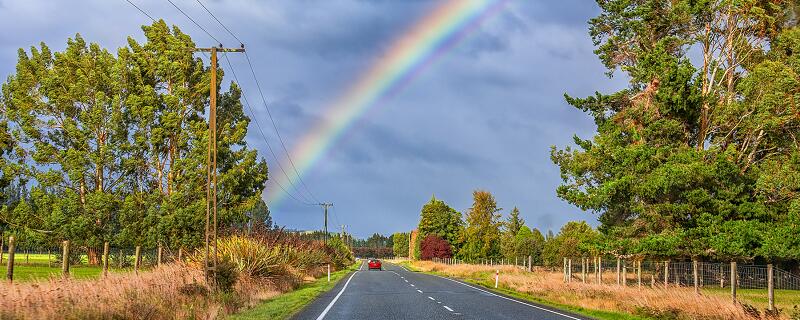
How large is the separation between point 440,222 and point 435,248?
11.1m

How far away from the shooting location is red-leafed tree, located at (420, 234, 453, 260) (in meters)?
113

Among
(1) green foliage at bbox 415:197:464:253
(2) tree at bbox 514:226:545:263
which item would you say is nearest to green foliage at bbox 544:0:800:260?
(2) tree at bbox 514:226:545:263

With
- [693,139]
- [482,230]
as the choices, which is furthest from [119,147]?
[482,230]

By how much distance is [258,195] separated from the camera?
5975 cm

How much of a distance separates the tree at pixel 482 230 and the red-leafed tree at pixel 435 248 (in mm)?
9909

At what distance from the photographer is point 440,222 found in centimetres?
12381

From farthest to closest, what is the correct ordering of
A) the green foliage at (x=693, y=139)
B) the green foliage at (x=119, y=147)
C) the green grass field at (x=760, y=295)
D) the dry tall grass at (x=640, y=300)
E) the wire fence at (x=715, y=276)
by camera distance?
the green foliage at (x=119, y=147), the green foliage at (x=693, y=139), the wire fence at (x=715, y=276), the green grass field at (x=760, y=295), the dry tall grass at (x=640, y=300)

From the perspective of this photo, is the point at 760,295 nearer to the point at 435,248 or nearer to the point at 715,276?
the point at 715,276

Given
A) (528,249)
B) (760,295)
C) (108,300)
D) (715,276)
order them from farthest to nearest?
(528,249), (715,276), (760,295), (108,300)

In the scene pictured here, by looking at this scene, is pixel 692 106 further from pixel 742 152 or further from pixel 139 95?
pixel 139 95

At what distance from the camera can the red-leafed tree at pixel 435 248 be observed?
4432 inches

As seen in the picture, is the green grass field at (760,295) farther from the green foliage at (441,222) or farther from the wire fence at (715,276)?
the green foliage at (441,222)

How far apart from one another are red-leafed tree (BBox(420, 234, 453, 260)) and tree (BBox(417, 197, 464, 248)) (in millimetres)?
5612

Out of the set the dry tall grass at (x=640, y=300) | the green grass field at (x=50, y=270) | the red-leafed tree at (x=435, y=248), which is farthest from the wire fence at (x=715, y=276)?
the red-leafed tree at (x=435, y=248)
